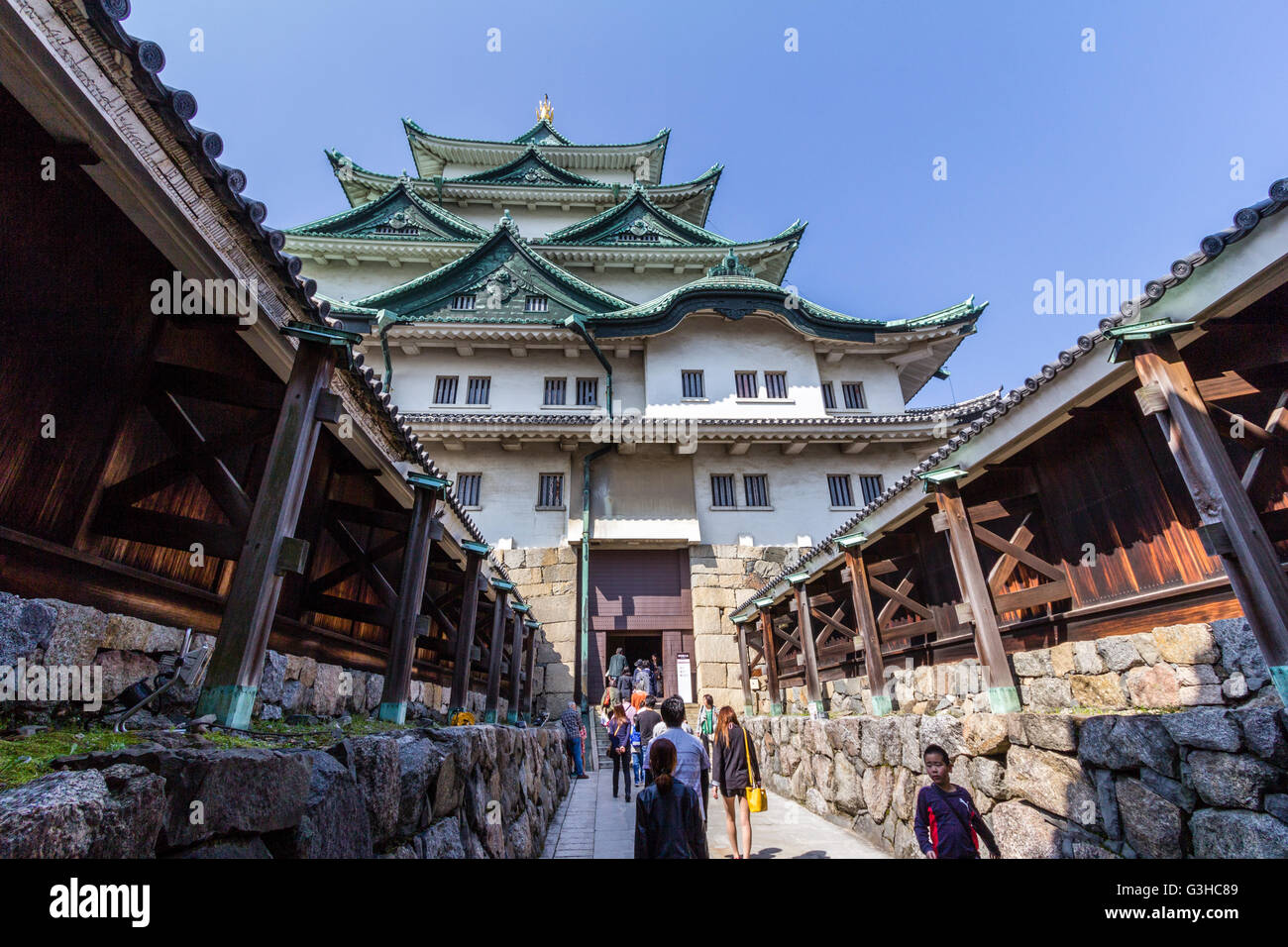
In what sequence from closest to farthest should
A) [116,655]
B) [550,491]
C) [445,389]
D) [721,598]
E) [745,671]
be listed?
1. [116,655]
2. [745,671]
3. [721,598]
4. [550,491]
5. [445,389]

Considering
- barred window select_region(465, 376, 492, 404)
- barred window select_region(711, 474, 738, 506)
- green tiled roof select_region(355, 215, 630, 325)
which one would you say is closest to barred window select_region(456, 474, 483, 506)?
barred window select_region(465, 376, 492, 404)

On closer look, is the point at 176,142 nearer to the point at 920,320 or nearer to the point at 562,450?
the point at 562,450

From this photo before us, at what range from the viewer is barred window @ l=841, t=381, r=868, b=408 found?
2070cm

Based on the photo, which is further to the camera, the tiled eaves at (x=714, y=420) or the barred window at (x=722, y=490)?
the barred window at (x=722, y=490)

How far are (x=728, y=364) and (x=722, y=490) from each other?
4.84 meters

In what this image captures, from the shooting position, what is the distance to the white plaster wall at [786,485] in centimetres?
1823

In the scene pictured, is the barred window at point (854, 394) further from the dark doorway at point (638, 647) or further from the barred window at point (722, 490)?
the dark doorway at point (638, 647)

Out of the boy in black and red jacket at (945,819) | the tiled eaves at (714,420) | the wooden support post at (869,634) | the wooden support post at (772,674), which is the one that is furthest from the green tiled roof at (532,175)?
the boy in black and red jacket at (945,819)

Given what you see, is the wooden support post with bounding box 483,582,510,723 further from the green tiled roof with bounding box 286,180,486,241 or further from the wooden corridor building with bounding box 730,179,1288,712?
the green tiled roof with bounding box 286,180,486,241

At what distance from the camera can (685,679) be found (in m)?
16.8

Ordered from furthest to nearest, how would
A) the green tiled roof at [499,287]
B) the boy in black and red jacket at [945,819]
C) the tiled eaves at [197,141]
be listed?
the green tiled roof at [499,287] → the boy in black and red jacket at [945,819] → the tiled eaves at [197,141]

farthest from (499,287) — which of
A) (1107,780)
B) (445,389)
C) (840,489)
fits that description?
(1107,780)

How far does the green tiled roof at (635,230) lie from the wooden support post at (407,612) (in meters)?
22.4

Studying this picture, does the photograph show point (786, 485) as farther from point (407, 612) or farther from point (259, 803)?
point (259, 803)
